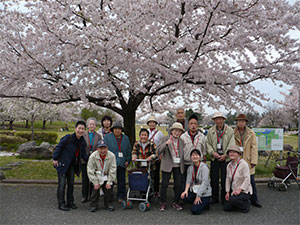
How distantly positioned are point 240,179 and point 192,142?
1062mm

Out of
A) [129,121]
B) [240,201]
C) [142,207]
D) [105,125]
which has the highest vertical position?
[129,121]

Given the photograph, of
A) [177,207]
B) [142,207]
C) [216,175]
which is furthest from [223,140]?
[142,207]

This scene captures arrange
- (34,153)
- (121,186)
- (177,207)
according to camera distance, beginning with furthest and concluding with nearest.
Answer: (34,153) → (121,186) → (177,207)

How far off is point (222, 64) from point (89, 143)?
4490mm

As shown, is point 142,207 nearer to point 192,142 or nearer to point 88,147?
point 192,142

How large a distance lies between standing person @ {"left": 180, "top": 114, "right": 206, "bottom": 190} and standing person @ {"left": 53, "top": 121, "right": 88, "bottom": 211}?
196 cm

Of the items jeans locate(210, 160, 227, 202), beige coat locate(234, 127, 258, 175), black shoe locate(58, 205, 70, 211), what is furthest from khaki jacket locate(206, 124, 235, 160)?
black shoe locate(58, 205, 70, 211)

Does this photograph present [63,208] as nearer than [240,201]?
No

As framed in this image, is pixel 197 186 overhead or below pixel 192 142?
below

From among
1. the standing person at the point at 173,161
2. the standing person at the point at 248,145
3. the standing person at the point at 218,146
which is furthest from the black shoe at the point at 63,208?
the standing person at the point at 248,145

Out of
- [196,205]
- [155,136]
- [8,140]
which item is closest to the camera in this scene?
[196,205]

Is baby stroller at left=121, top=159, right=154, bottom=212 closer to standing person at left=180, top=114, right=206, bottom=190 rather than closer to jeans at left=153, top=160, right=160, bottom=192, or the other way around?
jeans at left=153, top=160, right=160, bottom=192

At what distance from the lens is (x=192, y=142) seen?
15.5ft

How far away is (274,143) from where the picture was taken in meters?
7.15
